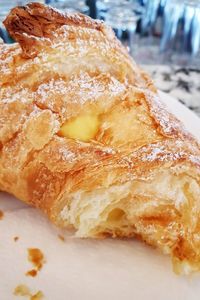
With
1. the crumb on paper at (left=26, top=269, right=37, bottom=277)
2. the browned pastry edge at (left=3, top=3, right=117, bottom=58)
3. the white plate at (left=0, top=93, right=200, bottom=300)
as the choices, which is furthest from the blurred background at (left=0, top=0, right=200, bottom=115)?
the crumb on paper at (left=26, top=269, right=37, bottom=277)

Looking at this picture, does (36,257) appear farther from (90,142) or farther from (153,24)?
(153,24)

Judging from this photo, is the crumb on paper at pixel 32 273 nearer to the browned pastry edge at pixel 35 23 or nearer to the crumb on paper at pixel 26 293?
the crumb on paper at pixel 26 293

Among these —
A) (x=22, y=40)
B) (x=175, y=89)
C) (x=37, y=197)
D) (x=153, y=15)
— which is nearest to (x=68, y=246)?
(x=37, y=197)

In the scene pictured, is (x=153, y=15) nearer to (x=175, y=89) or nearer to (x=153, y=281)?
(x=175, y=89)

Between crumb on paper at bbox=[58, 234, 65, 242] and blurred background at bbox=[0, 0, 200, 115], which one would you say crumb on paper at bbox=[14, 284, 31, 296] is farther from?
blurred background at bbox=[0, 0, 200, 115]

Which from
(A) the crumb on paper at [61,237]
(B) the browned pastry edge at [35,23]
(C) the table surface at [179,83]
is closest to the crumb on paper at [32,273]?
(A) the crumb on paper at [61,237]

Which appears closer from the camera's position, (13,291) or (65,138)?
(13,291)
